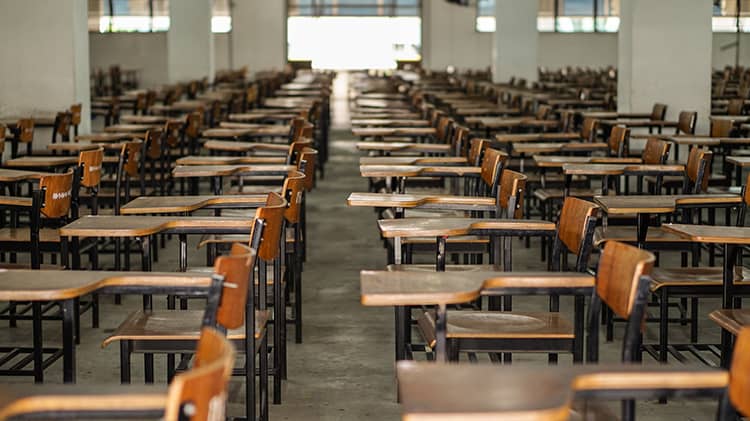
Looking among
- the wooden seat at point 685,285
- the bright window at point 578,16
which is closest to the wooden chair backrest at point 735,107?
the wooden seat at point 685,285

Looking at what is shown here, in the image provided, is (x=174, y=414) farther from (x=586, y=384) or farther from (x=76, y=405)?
(x=586, y=384)

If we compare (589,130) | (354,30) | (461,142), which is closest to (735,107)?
(589,130)

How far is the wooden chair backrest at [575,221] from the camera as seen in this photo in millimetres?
3861

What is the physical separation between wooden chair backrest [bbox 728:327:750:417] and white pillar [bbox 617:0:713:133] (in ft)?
31.0

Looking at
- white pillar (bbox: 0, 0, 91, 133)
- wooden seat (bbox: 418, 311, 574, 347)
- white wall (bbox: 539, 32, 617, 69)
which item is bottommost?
wooden seat (bbox: 418, 311, 574, 347)

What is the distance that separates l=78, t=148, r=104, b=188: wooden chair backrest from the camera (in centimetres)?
600

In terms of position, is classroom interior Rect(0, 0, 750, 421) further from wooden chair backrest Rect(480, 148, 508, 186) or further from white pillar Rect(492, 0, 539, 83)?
white pillar Rect(492, 0, 539, 83)

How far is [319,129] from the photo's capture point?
12773 millimetres

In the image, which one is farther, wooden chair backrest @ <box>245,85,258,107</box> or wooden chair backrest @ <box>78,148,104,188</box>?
wooden chair backrest @ <box>245,85,258,107</box>

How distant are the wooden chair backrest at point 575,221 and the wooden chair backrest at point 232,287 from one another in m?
1.30

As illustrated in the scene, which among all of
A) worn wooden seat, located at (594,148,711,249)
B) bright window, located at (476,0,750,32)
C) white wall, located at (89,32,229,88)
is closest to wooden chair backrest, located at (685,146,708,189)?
worn wooden seat, located at (594,148,711,249)

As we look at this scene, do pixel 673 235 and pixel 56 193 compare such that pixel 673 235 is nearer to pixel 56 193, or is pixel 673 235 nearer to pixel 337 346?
pixel 337 346

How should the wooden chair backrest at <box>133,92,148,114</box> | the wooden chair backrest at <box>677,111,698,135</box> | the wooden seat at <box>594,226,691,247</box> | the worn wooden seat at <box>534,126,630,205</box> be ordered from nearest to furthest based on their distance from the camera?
the wooden seat at <box>594,226,691,247</box>, the worn wooden seat at <box>534,126,630,205</box>, the wooden chair backrest at <box>677,111,698,135</box>, the wooden chair backrest at <box>133,92,148,114</box>

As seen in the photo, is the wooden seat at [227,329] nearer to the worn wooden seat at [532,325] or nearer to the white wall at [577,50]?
the worn wooden seat at [532,325]
